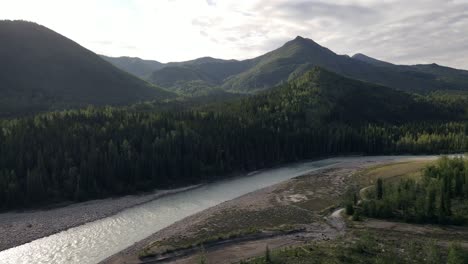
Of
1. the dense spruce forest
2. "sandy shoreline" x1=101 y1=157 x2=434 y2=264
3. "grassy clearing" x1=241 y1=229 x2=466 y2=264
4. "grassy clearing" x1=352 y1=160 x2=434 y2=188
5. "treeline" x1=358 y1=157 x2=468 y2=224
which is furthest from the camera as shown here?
"grassy clearing" x1=352 y1=160 x2=434 y2=188

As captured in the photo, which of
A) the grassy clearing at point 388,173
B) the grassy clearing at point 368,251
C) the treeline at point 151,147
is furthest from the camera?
the grassy clearing at point 388,173

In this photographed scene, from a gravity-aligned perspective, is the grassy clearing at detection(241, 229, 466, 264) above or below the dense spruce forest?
below

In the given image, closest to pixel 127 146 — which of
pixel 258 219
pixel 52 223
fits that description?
pixel 52 223

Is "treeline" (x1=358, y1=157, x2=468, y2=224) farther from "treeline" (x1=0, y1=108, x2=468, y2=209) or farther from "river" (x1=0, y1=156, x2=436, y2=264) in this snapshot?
"treeline" (x1=0, y1=108, x2=468, y2=209)

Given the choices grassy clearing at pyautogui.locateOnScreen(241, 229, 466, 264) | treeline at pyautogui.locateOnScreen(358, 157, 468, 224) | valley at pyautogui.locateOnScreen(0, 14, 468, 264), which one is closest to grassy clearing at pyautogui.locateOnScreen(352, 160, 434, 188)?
valley at pyautogui.locateOnScreen(0, 14, 468, 264)

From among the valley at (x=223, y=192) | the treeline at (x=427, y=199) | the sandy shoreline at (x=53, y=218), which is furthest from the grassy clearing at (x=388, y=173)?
the sandy shoreline at (x=53, y=218)

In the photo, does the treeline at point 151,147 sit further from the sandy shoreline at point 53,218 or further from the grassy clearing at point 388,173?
the grassy clearing at point 388,173

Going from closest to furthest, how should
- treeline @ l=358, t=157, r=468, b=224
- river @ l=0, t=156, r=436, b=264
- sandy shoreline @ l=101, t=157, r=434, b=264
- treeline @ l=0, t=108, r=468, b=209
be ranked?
1. sandy shoreline @ l=101, t=157, r=434, b=264
2. river @ l=0, t=156, r=436, b=264
3. treeline @ l=358, t=157, r=468, b=224
4. treeline @ l=0, t=108, r=468, b=209

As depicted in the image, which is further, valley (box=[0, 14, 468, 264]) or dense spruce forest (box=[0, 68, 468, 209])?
dense spruce forest (box=[0, 68, 468, 209])
